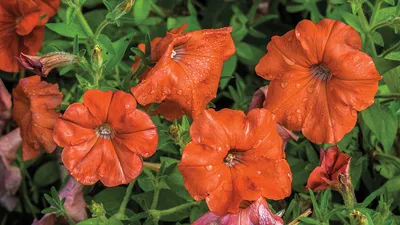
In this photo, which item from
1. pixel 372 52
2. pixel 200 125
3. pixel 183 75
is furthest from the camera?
pixel 372 52

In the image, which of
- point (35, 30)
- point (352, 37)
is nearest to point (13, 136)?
point (35, 30)

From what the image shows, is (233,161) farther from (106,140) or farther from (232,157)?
(106,140)

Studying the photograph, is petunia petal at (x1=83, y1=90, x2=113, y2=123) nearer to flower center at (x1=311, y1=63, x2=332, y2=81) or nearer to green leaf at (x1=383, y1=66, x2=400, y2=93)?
flower center at (x1=311, y1=63, x2=332, y2=81)

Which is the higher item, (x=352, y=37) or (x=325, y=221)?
(x=352, y=37)

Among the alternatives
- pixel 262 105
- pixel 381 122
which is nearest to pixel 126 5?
pixel 262 105

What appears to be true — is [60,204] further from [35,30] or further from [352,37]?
[352,37]

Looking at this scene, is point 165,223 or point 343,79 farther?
point 165,223

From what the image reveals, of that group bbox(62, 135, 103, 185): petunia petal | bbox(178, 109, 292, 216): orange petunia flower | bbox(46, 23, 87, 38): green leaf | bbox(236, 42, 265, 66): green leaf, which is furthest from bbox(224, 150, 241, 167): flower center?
bbox(236, 42, 265, 66): green leaf
